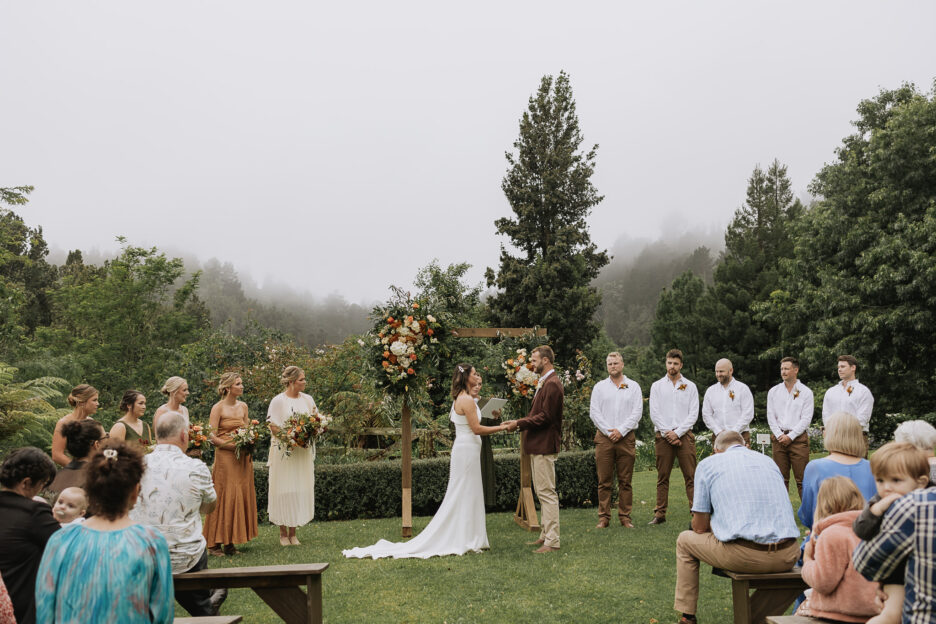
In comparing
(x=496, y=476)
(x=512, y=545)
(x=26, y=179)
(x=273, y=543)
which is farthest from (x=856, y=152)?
(x=26, y=179)

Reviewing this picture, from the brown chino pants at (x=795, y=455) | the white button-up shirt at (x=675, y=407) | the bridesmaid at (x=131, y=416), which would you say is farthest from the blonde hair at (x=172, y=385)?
the brown chino pants at (x=795, y=455)

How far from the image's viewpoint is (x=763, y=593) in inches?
181

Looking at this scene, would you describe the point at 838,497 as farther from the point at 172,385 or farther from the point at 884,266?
the point at 884,266

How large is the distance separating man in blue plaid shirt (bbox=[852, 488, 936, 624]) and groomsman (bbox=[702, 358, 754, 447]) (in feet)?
23.2

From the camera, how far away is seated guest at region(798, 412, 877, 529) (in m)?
4.72

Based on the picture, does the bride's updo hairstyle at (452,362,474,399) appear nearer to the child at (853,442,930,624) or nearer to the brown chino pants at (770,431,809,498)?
the brown chino pants at (770,431,809,498)

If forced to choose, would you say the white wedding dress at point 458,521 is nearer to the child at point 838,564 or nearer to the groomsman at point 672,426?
the groomsman at point 672,426

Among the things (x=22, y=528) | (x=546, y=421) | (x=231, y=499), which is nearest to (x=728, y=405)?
(x=546, y=421)

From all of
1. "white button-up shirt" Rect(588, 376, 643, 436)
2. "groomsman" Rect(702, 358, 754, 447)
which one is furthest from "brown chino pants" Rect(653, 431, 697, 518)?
"white button-up shirt" Rect(588, 376, 643, 436)

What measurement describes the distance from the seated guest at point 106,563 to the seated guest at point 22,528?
2.60 ft

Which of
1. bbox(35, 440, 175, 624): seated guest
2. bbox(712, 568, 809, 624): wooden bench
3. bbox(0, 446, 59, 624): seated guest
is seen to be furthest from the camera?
bbox(712, 568, 809, 624): wooden bench

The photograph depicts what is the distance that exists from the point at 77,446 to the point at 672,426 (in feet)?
24.6

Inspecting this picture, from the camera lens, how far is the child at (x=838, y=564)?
149 inches

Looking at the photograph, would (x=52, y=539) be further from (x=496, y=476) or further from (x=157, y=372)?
(x=157, y=372)
